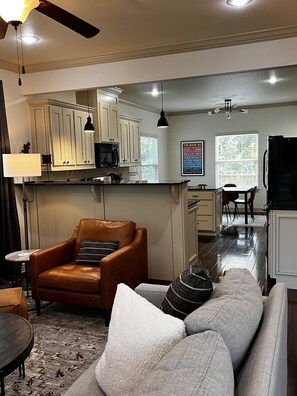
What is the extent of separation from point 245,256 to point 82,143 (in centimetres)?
300

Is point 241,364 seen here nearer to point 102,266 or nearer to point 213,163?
point 102,266

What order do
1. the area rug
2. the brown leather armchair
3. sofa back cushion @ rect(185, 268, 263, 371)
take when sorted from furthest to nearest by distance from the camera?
the area rug, the brown leather armchair, sofa back cushion @ rect(185, 268, 263, 371)

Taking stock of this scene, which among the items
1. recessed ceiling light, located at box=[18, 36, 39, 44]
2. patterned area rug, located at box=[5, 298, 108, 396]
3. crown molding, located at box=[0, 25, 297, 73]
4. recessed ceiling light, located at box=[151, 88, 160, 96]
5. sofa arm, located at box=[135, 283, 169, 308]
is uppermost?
recessed ceiling light, located at box=[151, 88, 160, 96]

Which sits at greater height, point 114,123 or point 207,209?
point 114,123

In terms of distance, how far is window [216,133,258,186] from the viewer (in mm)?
9102

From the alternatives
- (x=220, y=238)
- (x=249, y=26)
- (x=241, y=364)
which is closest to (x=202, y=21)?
(x=249, y=26)

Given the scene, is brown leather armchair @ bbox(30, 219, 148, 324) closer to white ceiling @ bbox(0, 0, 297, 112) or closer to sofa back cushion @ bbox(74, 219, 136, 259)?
sofa back cushion @ bbox(74, 219, 136, 259)

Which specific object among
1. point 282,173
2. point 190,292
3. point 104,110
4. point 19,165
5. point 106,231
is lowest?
point 106,231

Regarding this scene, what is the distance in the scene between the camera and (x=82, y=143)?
18.2 ft

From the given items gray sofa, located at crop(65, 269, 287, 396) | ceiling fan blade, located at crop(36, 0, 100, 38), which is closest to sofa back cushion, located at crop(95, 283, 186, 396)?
gray sofa, located at crop(65, 269, 287, 396)

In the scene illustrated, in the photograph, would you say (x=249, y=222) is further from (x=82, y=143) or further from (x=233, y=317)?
(x=233, y=317)

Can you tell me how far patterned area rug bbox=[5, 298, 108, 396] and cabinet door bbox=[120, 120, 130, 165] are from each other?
368 cm

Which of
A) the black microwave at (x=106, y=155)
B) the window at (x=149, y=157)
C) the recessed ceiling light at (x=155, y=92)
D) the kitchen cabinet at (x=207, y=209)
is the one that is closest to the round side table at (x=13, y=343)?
the black microwave at (x=106, y=155)

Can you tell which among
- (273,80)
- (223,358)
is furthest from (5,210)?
(273,80)
